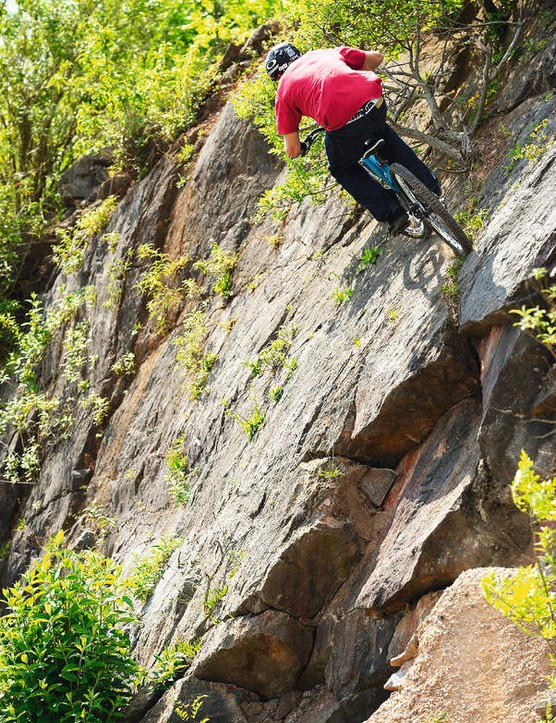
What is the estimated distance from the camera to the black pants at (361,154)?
771cm

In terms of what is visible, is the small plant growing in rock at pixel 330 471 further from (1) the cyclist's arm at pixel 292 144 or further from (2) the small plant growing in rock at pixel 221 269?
(2) the small plant growing in rock at pixel 221 269

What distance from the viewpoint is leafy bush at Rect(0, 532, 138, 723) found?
7625 millimetres

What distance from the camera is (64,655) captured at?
773cm

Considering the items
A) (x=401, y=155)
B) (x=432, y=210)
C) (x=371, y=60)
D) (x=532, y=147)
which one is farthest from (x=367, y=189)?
(x=532, y=147)

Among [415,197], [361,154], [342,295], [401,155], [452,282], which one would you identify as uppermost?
[361,154]

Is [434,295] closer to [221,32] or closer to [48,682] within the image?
[48,682]

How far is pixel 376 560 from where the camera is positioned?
23.5ft

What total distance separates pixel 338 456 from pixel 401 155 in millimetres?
2396

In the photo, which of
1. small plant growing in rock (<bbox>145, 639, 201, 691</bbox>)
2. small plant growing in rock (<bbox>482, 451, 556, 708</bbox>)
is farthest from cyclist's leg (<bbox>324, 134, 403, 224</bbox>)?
small plant growing in rock (<bbox>145, 639, 201, 691</bbox>)

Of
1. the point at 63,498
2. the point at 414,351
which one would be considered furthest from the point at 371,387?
the point at 63,498

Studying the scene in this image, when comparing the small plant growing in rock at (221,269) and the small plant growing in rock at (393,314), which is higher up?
the small plant growing in rock at (393,314)

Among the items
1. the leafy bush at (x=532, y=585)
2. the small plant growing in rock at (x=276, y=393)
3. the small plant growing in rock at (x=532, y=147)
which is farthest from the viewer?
the small plant growing in rock at (x=276, y=393)

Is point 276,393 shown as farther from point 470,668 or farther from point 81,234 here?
point 81,234

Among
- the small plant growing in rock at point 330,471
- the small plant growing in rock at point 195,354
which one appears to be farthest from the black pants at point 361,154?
the small plant growing in rock at point 195,354
